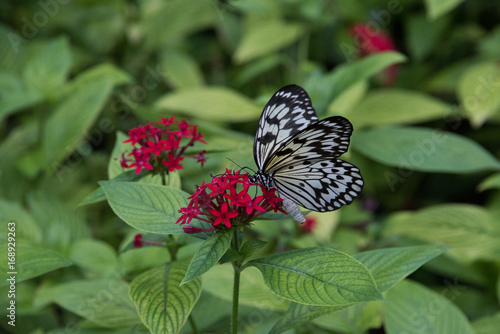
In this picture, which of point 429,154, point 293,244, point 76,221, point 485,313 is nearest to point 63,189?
point 76,221

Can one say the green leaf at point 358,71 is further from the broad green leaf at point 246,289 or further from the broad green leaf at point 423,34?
the broad green leaf at point 423,34

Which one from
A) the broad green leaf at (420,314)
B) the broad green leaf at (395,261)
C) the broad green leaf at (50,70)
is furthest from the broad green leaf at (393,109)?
the broad green leaf at (50,70)

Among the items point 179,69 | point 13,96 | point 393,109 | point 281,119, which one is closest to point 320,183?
→ point 281,119

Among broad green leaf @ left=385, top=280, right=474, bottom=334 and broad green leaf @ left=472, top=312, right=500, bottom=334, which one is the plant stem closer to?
broad green leaf @ left=385, top=280, right=474, bottom=334

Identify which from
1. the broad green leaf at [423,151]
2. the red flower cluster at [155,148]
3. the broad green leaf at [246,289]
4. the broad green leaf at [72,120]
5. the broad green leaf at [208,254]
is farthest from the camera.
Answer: the broad green leaf at [72,120]

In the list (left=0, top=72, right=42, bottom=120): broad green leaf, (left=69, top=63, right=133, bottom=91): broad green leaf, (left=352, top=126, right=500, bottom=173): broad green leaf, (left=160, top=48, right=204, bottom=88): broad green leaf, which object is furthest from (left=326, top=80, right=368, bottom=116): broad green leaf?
(left=0, top=72, right=42, bottom=120): broad green leaf
